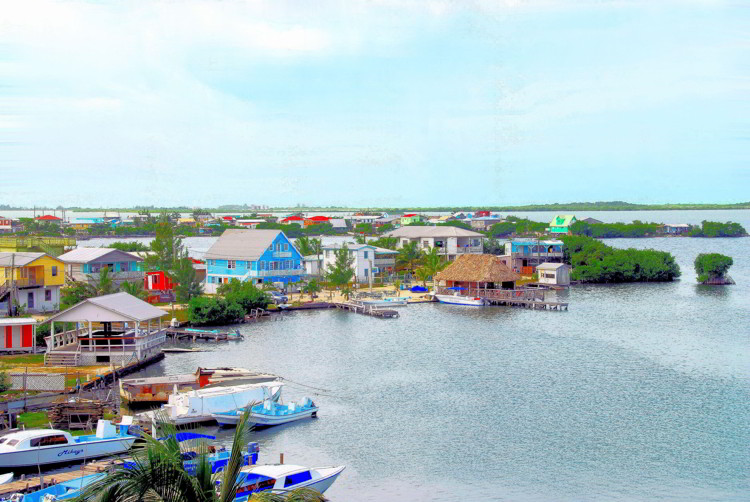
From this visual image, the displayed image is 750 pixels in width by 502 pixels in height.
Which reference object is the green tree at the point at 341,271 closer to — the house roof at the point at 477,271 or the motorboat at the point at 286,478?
the house roof at the point at 477,271

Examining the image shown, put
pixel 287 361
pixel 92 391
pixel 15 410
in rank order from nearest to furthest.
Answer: pixel 15 410 → pixel 92 391 → pixel 287 361

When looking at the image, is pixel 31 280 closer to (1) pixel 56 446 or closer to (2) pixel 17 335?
(2) pixel 17 335

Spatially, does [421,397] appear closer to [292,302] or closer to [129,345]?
[129,345]

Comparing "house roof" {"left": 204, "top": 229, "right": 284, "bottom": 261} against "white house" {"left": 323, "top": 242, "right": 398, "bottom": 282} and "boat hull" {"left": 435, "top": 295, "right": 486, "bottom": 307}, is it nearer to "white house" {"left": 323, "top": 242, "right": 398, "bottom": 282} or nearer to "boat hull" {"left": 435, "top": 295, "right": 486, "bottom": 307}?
"white house" {"left": 323, "top": 242, "right": 398, "bottom": 282}

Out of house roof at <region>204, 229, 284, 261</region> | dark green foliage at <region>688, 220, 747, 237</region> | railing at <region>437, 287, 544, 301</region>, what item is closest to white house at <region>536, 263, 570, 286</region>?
railing at <region>437, 287, 544, 301</region>

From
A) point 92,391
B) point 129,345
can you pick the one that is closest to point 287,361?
point 129,345

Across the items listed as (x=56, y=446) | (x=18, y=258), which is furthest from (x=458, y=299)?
(x=56, y=446)
